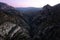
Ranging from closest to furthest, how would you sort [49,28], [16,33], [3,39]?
[3,39]
[16,33]
[49,28]

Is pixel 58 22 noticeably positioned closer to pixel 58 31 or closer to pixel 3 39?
pixel 58 31

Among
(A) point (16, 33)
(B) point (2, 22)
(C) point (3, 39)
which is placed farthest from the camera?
(A) point (16, 33)

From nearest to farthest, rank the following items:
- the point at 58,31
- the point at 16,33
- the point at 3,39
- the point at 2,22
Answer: the point at 3,39
the point at 2,22
the point at 16,33
the point at 58,31

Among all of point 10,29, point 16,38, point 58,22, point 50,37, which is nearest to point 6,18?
point 10,29

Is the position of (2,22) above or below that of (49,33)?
above

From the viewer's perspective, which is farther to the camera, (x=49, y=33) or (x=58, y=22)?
(x=58, y=22)

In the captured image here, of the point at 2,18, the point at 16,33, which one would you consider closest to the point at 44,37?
the point at 16,33

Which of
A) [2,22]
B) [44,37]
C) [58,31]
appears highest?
[2,22]

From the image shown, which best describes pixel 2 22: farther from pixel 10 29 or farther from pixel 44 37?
pixel 44 37

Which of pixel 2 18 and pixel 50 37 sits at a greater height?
pixel 2 18
